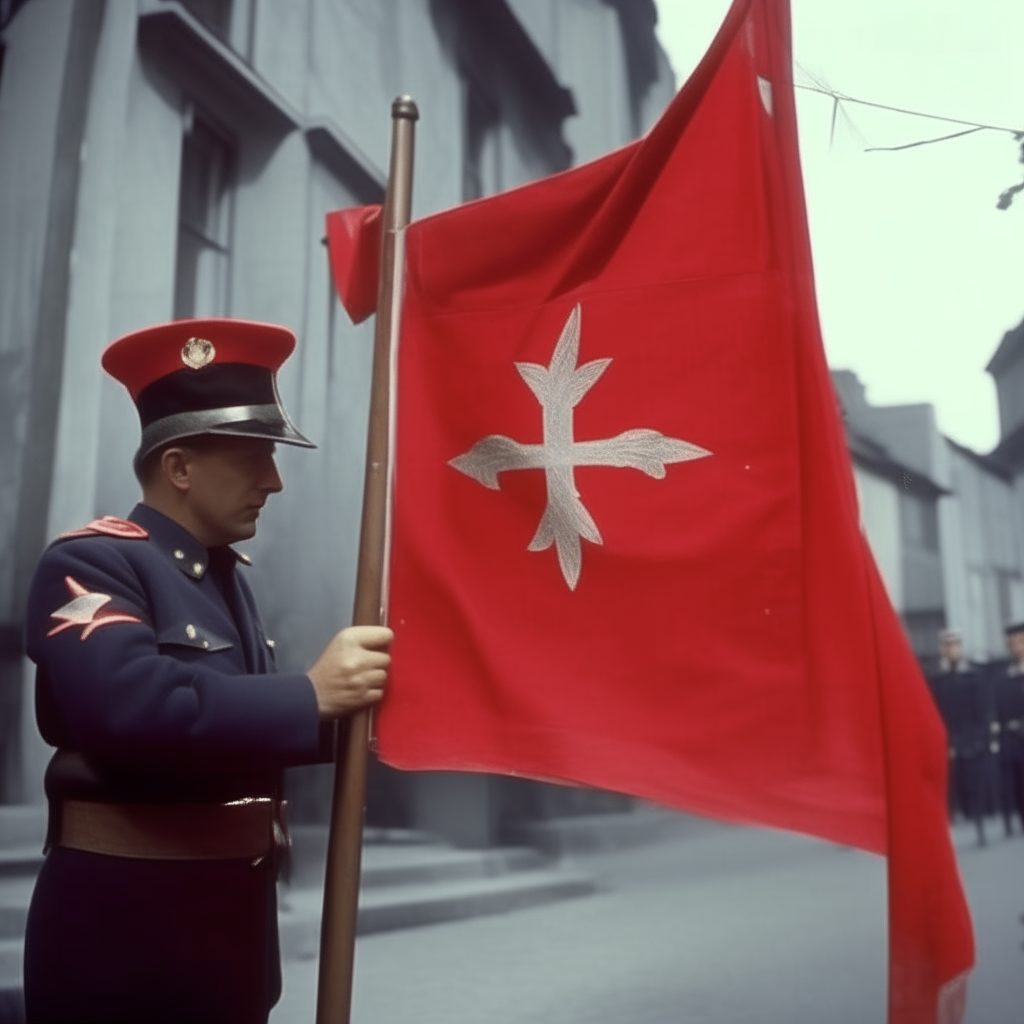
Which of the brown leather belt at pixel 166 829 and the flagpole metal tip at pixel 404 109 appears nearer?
the brown leather belt at pixel 166 829

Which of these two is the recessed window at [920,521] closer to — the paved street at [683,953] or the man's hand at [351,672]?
the paved street at [683,953]

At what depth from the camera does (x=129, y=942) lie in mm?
1455

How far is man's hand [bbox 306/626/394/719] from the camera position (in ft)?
4.93

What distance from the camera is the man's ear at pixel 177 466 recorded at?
1.58 meters

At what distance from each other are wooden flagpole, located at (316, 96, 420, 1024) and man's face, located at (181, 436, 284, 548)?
0.48 feet

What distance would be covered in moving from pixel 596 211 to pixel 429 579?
0.63 meters

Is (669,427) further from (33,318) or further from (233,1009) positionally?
(33,318)

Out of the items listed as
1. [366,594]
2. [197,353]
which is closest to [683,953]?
[366,594]

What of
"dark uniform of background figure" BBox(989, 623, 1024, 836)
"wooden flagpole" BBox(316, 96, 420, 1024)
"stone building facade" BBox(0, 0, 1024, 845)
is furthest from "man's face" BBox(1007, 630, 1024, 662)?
"wooden flagpole" BBox(316, 96, 420, 1024)

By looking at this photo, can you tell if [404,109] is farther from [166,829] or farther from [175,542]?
[166,829]

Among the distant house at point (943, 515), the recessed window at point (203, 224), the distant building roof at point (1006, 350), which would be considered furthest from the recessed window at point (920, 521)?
the recessed window at point (203, 224)

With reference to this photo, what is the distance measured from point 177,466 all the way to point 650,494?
673 mm

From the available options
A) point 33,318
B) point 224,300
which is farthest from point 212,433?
point 224,300

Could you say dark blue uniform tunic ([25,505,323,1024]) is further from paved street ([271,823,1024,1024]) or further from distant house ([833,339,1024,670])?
distant house ([833,339,1024,670])
